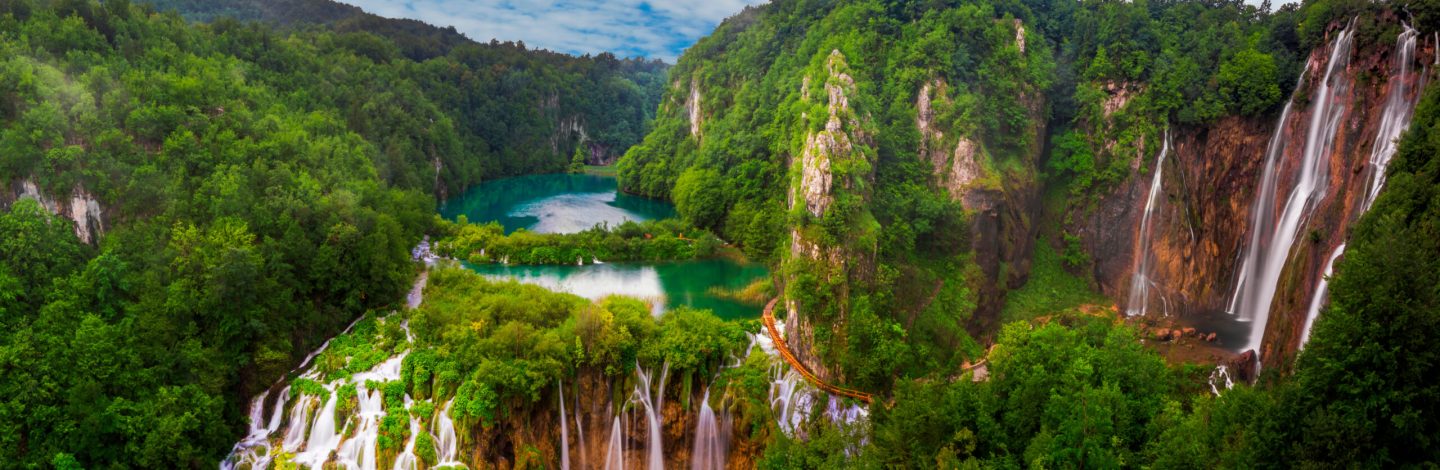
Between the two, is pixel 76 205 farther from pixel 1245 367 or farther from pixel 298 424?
pixel 1245 367

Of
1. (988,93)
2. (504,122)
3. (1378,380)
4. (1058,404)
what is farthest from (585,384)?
(504,122)

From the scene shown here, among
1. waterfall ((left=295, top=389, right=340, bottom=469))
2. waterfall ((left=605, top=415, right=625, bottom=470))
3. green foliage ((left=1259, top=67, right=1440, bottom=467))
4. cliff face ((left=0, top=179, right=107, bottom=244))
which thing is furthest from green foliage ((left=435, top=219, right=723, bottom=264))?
green foliage ((left=1259, top=67, right=1440, bottom=467))

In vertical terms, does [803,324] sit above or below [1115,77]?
below

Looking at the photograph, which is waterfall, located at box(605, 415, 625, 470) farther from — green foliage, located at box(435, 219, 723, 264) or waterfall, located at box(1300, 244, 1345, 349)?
waterfall, located at box(1300, 244, 1345, 349)

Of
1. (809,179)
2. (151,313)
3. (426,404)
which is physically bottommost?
(426,404)

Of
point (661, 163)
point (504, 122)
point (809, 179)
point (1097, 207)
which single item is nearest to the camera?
point (809, 179)

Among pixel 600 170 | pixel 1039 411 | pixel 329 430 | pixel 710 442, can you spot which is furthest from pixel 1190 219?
pixel 600 170

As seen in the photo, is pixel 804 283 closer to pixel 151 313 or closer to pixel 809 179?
pixel 809 179
